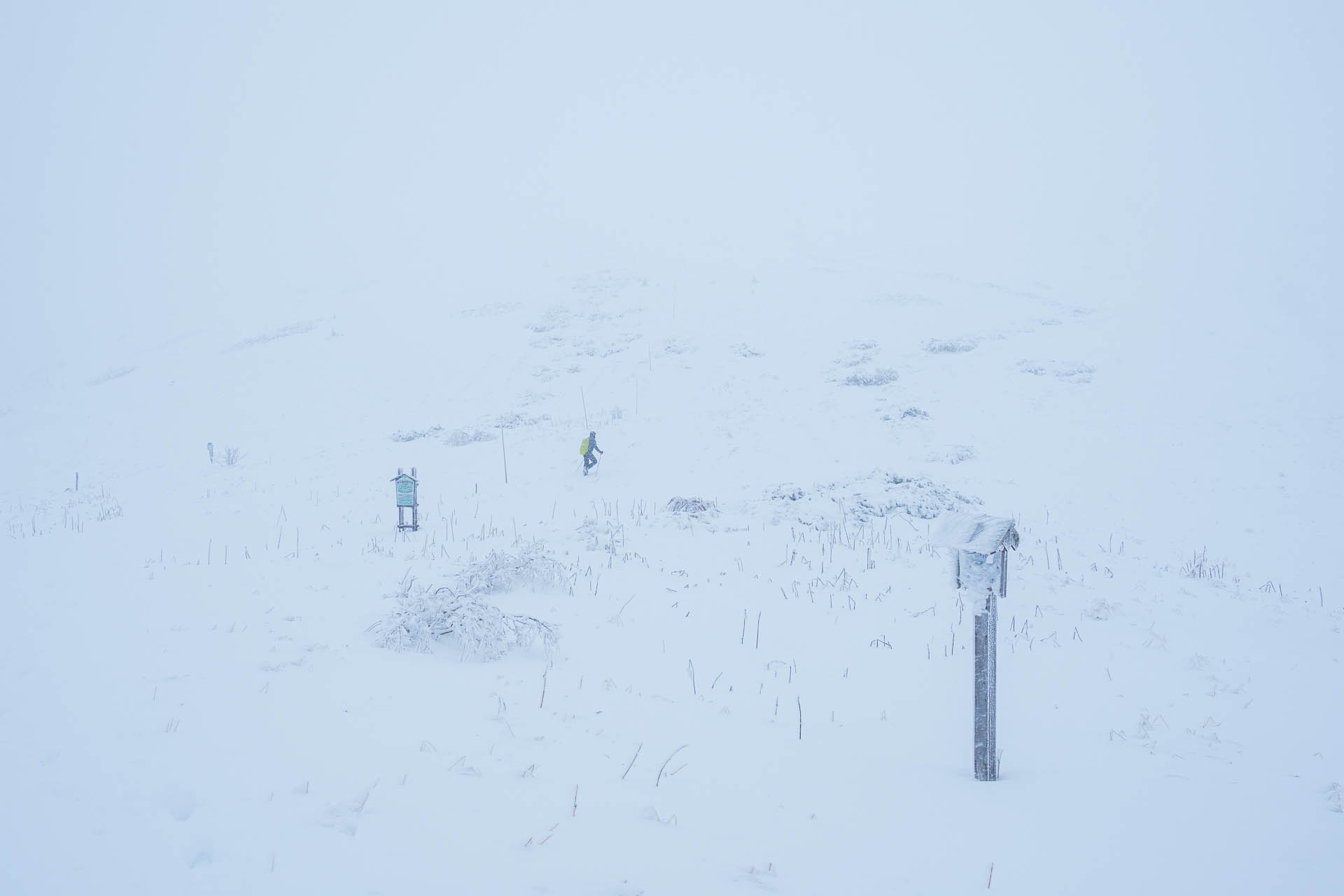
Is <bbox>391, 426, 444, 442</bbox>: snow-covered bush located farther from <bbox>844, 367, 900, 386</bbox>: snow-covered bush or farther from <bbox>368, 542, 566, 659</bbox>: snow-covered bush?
<bbox>368, 542, 566, 659</bbox>: snow-covered bush

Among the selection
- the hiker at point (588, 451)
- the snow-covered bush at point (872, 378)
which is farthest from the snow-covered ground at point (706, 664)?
the snow-covered bush at point (872, 378)

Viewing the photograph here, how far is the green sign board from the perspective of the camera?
12.5 m

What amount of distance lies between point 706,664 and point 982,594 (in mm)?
2837

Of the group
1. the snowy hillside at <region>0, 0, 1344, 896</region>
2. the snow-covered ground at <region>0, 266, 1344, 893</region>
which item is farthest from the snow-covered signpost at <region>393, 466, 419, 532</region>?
the snowy hillside at <region>0, 0, 1344, 896</region>

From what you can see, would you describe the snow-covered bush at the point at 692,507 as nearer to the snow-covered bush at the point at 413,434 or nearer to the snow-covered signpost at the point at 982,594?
the snow-covered signpost at the point at 982,594

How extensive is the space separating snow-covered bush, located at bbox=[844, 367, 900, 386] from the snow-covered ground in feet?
5.99

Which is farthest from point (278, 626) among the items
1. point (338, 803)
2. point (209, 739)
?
point (338, 803)

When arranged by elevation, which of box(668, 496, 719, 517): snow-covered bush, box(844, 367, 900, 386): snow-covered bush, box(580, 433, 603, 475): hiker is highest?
box(844, 367, 900, 386): snow-covered bush

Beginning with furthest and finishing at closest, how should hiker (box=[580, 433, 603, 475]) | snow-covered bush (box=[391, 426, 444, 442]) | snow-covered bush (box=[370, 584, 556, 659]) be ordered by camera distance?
snow-covered bush (box=[391, 426, 444, 442])
hiker (box=[580, 433, 603, 475])
snow-covered bush (box=[370, 584, 556, 659])

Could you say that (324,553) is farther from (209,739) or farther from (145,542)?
(209,739)

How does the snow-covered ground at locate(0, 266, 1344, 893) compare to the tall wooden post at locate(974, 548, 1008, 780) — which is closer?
the snow-covered ground at locate(0, 266, 1344, 893)

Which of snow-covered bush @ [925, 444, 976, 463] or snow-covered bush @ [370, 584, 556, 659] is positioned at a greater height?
snow-covered bush @ [925, 444, 976, 463]

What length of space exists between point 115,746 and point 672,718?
335 cm

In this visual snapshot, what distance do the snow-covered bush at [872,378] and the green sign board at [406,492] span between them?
15.4 metres
